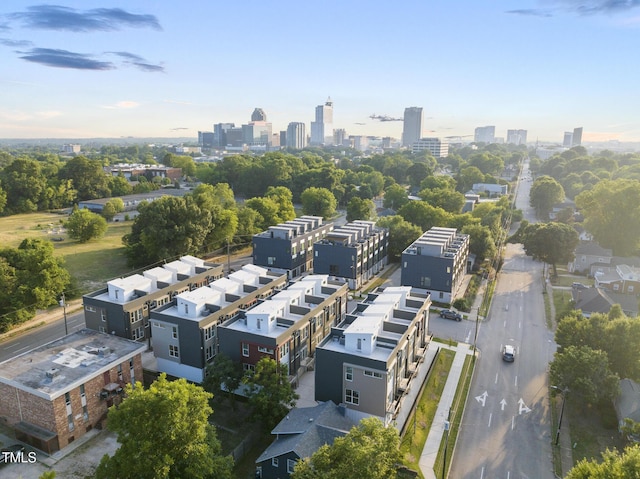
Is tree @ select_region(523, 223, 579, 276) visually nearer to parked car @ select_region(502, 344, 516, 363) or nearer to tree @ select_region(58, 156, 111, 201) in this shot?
parked car @ select_region(502, 344, 516, 363)

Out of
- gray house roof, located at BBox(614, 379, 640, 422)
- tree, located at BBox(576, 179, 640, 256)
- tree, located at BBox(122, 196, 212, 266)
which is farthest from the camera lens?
tree, located at BBox(576, 179, 640, 256)

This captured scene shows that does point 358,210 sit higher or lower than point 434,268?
higher

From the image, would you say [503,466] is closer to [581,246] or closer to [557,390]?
[557,390]

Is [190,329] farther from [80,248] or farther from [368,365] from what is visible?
[80,248]

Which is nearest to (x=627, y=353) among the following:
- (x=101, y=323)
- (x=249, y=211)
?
(x=101, y=323)

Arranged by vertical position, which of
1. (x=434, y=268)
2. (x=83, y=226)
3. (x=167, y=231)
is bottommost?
(x=434, y=268)

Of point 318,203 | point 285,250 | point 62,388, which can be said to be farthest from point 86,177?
point 62,388

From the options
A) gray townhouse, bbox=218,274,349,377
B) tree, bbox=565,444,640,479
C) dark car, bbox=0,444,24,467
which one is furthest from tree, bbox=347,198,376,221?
tree, bbox=565,444,640,479

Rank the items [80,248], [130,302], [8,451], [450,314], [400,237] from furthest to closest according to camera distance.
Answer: [80,248]
[400,237]
[450,314]
[130,302]
[8,451]
